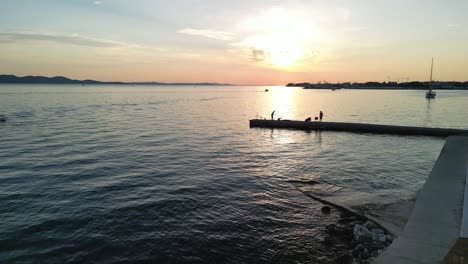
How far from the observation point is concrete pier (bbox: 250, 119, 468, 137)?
140ft

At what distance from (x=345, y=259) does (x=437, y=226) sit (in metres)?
3.59

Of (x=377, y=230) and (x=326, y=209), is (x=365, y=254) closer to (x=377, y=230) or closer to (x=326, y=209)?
(x=377, y=230)

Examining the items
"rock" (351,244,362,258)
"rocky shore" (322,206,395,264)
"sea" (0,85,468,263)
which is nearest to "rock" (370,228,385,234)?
"rocky shore" (322,206,395,264)

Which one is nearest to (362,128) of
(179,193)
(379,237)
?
(179,193)

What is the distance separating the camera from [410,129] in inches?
1731

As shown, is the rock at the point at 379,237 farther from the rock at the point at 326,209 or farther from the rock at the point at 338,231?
the rock at the point at 326,209

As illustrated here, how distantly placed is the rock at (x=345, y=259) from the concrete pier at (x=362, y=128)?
3707 cm

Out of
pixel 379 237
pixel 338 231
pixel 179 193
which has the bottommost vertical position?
pixel 179 193

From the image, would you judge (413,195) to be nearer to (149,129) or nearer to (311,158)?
(311,158)

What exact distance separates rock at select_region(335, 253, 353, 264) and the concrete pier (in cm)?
3707

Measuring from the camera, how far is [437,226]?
37.2ft

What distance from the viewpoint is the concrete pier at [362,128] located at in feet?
140

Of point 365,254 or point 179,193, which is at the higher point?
point 365,254

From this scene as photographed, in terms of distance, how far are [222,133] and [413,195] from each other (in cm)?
3067
